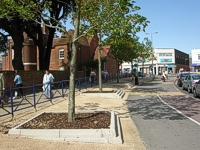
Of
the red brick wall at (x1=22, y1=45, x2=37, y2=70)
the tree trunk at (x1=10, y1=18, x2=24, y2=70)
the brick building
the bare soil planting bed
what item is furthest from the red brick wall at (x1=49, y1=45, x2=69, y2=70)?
the bare soil planting bed

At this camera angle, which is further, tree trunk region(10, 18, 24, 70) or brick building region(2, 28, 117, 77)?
brick building region(2, 28, 117, 77)

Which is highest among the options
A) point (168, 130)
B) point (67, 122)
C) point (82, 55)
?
point (82, 55)

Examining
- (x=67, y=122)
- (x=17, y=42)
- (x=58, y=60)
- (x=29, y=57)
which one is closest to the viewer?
(x=67, y=122)

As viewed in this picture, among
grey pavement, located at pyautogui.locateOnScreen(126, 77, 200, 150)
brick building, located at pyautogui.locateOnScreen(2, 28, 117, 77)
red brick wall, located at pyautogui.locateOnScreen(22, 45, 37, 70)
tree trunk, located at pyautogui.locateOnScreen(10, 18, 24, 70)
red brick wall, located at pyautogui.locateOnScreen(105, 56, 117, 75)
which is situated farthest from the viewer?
red brick wall, located at pyautogui.locateOnScreen(105, 56, 117, 75)

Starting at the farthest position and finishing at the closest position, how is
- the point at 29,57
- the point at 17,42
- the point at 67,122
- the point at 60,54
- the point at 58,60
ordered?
the point at 29,57 → the point at 58,60 → the point at 60,54 → the point at 17,42 → the point at 67,122

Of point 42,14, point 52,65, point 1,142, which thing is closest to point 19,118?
point 1,142

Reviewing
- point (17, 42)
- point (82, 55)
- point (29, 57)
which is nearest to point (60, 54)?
point (82, 55)

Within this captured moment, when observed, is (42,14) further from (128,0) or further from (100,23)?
(128,0)

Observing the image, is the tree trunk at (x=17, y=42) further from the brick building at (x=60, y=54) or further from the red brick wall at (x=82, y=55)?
the red brick wall at (x=82, y=55)

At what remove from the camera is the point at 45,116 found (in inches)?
330

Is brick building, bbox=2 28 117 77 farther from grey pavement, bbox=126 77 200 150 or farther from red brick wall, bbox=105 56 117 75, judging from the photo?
grey pavement, bbox=126 77 200 150

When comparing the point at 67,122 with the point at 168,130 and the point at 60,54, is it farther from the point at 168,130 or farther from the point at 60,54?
the point at 60,54

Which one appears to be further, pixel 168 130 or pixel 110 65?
pixel 110 65

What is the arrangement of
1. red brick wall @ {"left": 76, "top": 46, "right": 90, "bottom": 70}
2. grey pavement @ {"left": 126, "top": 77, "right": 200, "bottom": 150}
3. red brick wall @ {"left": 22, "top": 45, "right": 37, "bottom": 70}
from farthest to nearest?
red brick wall @ {"left": 22, "top": 45, "right": 37, "bottom": 70} < red brick wall @ {"left": 76, "top": 46, "right": 90, "bottom": 70} < grey pavement @ {"left": 126, "top": 77, "right": 200, "bottom": 150}
